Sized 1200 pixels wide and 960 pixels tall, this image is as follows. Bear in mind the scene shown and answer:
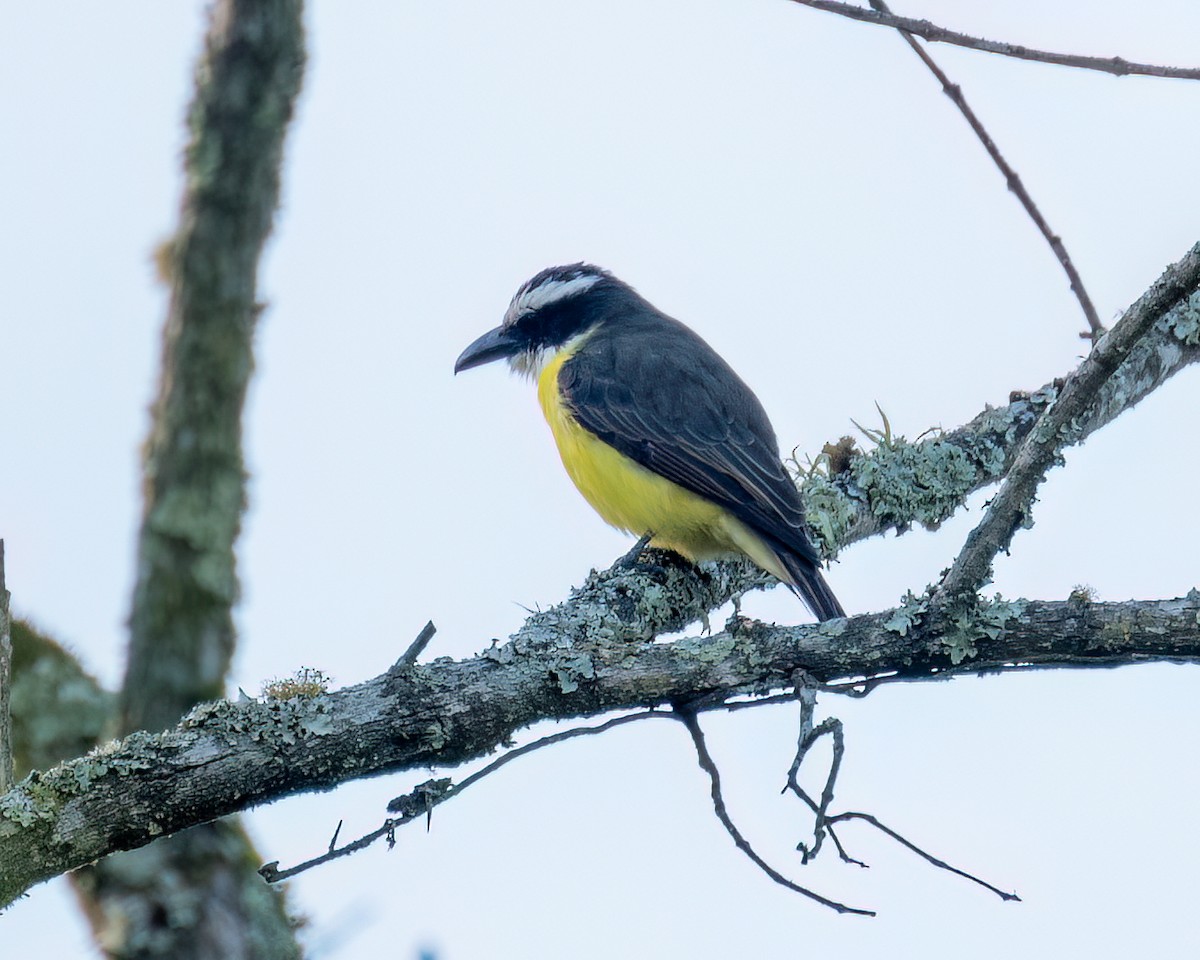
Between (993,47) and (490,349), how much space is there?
4362 mm

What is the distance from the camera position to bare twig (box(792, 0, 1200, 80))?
2893mm

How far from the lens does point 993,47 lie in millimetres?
3035

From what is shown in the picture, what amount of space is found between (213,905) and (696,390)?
279 centimetres

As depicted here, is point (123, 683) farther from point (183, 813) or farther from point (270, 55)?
point (270, 55)

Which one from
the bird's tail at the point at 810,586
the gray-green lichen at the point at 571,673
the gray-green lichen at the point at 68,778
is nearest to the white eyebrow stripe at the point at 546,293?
the bird's tail at the point at 810,586

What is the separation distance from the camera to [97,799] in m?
3.18

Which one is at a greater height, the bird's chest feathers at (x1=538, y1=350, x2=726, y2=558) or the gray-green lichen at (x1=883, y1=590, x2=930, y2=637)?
the bird's chest feathers at (x1=538, y1=350, x2=726, y2=558)

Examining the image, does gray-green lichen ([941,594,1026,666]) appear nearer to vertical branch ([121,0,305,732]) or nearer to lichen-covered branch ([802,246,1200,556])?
lichen-covered branch ([802,246,1200,556])

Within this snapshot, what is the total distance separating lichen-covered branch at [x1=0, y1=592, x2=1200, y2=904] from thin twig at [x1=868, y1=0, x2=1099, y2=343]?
2.76ft

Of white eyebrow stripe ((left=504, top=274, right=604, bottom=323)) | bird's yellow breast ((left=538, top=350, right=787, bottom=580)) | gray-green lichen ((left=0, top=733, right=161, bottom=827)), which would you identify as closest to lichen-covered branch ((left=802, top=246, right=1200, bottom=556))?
bird's yellow breast ((left=538, top=350, right=787, bottom=580))

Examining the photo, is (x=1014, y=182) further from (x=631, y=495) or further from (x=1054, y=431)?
(x=631, y=495)

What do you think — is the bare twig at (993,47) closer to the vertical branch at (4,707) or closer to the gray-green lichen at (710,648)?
the gray-green lichen at (710,648)

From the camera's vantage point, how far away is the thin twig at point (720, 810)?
10.1ft

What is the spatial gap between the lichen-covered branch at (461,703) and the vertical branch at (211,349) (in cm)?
213
